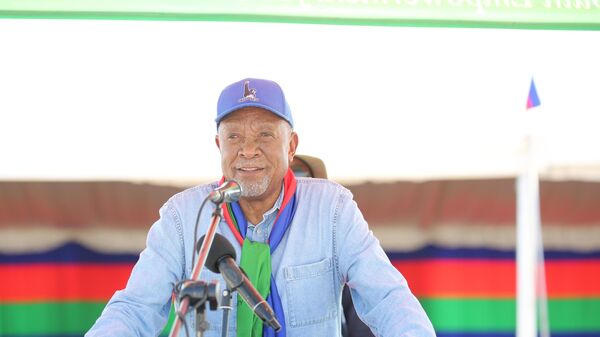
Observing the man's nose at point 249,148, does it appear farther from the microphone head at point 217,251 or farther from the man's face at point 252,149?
the microphone head at point 217,251

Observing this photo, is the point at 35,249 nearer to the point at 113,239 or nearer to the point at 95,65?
the point at 113,239

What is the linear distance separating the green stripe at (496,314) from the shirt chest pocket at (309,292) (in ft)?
5.43

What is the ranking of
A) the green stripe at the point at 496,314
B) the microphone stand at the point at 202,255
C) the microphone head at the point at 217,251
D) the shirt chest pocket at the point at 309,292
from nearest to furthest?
the microphone stand at the point at 202,255 < the microphone head at the point at 217,251 < the shirt chest pocket at the point at 309,292 < the green stripe at the point at 496,314

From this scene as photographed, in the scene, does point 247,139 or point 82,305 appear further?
point 82,305

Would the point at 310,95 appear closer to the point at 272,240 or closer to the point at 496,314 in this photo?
the point at 496,314

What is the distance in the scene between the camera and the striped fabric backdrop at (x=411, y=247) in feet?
12.3

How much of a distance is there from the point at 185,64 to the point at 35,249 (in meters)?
1.16

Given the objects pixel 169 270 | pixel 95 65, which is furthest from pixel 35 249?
A: pixel 169 270

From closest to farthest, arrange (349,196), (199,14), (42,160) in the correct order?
(349,196) → (199,14) → (42,160)

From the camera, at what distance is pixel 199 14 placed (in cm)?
347

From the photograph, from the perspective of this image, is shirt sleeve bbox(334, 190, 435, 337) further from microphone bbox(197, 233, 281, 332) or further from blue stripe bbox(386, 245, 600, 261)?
blue stripe bbox(386, 245, 600, 261)

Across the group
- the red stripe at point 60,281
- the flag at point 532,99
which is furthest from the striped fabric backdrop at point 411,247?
the flag at point 532,99

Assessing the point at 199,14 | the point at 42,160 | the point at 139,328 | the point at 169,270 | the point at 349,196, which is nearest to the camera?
the point at 139,328

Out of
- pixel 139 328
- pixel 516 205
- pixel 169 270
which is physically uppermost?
pixel 516 205
